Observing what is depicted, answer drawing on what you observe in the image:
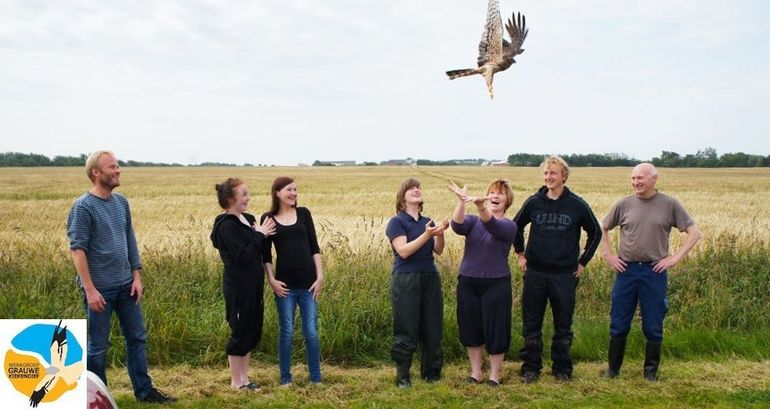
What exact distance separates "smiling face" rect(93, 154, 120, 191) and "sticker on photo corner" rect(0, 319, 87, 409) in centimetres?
113

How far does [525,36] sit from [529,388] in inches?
123

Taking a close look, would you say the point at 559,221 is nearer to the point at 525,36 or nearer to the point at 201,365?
the point at 525,36

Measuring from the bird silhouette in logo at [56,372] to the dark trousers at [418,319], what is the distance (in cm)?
243

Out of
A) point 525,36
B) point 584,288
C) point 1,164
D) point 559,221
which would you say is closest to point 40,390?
point 525,36

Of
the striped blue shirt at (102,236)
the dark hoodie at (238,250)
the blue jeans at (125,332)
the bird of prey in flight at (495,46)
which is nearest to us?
the bird of prey in flight at (495,46)

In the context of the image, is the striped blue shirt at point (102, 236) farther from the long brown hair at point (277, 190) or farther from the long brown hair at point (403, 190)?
the long brown hair at point (403, 190)

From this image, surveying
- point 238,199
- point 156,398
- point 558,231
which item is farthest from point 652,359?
point 156,398

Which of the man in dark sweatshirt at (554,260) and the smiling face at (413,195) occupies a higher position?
the smiling face at (413,195)

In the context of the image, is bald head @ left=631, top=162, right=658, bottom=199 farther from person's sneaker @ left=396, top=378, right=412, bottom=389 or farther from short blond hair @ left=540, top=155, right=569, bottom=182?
person's sneaker @ left=396, top=378, right=412, bottom=389

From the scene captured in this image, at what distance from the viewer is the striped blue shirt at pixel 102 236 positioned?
4.34 m

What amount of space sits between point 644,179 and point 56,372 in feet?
14.7

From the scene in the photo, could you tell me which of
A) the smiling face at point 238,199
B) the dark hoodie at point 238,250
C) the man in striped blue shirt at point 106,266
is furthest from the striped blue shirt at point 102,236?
the smiling face at point 238,199

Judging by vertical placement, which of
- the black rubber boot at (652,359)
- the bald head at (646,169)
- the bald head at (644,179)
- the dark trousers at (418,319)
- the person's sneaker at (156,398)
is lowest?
the person's sneaker at (156,398)

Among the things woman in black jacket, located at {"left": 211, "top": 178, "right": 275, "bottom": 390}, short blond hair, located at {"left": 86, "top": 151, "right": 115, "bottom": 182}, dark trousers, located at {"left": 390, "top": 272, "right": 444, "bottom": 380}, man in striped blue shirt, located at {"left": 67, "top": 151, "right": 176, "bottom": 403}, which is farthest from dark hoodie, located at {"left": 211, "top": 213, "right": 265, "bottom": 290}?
dark trousers, located at {"left": 390, "top": 272, "right": 444, "bottom": 380}
